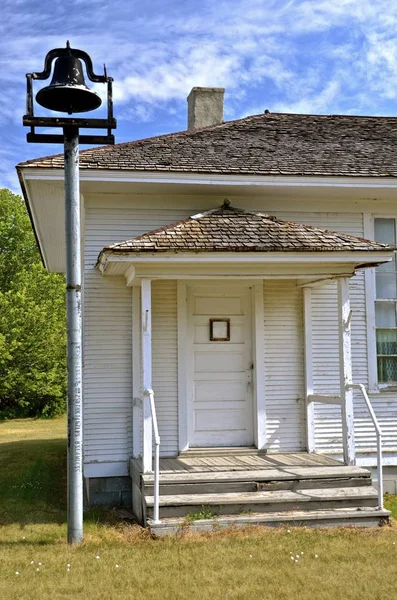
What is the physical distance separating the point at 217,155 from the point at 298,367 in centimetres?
336

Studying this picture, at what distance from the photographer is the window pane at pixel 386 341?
388 inches

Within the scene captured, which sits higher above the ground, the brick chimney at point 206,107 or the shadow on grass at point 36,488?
the brick chimney at point 206,107

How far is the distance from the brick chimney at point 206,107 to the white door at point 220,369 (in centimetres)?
419

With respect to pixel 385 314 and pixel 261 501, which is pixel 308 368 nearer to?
pixel 385 314

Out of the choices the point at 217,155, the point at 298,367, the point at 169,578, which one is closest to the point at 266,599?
the point at 169,578

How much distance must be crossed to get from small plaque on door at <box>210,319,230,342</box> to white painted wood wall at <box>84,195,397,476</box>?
547mm

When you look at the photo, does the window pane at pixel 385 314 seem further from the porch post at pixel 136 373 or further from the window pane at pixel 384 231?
the porch post at pixel 136 373

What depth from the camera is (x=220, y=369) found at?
9.44 metres

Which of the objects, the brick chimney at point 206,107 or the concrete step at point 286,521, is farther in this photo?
the brick chimney at point 206,107

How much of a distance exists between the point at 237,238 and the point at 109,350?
2.44m

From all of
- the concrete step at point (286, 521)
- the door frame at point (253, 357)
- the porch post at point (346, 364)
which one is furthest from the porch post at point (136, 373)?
the porch post at point (346, 364)

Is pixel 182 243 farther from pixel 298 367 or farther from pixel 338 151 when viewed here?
pixel 338 151

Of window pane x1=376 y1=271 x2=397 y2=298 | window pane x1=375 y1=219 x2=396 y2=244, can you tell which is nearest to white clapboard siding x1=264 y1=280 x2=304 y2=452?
window pane x1=376 y1=271 x2=397 y2=298

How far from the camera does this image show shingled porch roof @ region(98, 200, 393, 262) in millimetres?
7766
